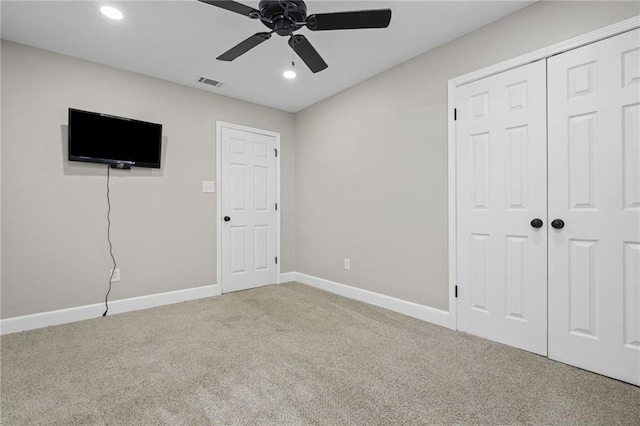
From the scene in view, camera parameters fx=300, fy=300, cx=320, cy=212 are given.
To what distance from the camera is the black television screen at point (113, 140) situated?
9.30ft

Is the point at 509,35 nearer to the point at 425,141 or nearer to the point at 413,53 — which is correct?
the point at 413,53

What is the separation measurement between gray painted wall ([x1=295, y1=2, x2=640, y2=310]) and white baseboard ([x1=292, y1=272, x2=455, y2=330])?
0.07m

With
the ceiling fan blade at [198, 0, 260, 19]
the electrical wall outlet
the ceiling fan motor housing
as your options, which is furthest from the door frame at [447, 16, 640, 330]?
the electrical wall outlet

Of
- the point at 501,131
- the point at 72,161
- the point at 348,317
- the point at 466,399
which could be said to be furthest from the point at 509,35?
the point at 72,161

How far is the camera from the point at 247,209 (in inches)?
162

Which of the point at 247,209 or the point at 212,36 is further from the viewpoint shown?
the point at 247,209

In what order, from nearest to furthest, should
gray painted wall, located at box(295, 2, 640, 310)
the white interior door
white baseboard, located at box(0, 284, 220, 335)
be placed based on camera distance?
gray painted wall, located at box(295, 2, 640, 310), white baseboard, located at box(0, 284, 220, 335), the white interior door

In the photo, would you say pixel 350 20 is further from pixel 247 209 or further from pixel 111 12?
pixel 247 209

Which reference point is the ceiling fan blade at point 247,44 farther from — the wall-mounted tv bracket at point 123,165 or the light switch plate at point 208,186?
the light switch plate at point 208,186

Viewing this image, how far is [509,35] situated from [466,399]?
2.59 meters

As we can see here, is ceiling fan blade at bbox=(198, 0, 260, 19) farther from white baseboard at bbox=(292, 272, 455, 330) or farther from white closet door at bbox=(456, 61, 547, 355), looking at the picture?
white baseboard at bbox=(292, 272, 455, 330)

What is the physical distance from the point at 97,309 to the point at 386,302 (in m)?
2.95

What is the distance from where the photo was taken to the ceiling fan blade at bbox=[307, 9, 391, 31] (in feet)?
5.72

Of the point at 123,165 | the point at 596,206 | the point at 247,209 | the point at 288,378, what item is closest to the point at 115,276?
the point at 123,165
